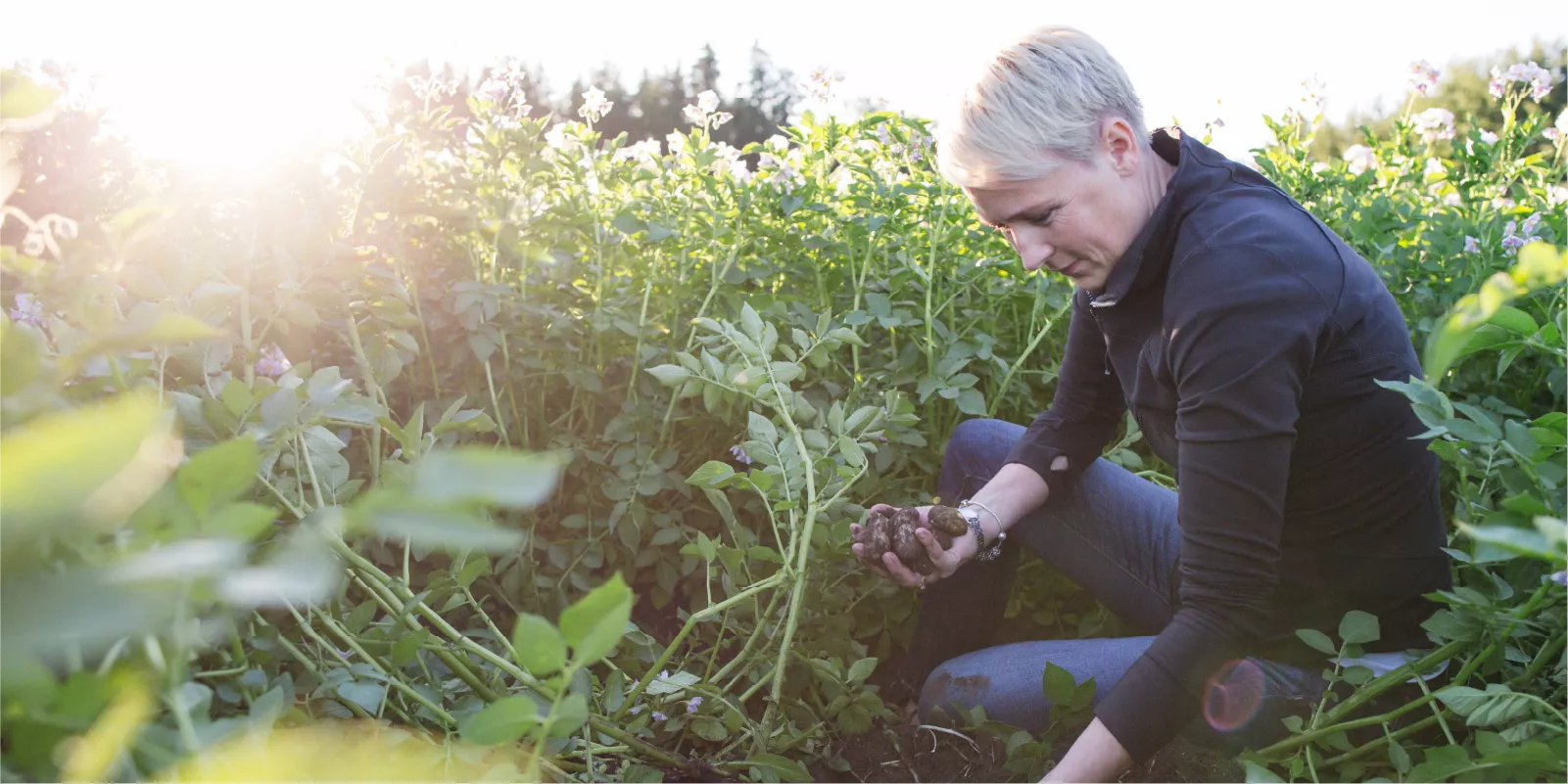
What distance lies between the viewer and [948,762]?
6.43 feet

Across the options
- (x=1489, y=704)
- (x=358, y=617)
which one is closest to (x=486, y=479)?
(x=358, y=617)

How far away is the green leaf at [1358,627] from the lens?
1483mm

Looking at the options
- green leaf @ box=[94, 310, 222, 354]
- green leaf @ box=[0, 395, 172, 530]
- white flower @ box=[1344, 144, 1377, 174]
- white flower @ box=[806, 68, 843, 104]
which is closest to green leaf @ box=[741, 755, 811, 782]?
green leaf @ box=[94, 310, 222, 354]

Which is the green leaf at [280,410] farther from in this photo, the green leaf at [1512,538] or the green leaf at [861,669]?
the green leaf at [861,669]

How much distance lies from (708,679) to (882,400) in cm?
78

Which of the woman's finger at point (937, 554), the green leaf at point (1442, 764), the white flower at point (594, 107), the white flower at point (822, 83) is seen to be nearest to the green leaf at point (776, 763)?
the woman's finger at point (937, 554)

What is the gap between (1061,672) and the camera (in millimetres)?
1737

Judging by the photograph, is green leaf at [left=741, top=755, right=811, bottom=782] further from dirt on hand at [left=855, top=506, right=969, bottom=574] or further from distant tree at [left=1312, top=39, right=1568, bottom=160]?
distant tree at [left=1312, top=39, right=1568, bottom=160]

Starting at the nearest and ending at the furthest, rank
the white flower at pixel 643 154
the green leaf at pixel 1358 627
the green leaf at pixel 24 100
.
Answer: the green leaf at pixel 24 100, the green leaf at pixel 1358 627, the white flower at pixel 643 154

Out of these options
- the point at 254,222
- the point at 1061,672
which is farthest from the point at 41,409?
the point at 1061,672

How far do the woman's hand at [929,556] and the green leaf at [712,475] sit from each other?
444 mm

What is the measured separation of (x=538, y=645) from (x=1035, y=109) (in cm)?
136

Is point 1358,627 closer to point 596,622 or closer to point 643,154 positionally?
point 596,622

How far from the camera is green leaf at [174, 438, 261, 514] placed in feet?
1.56
